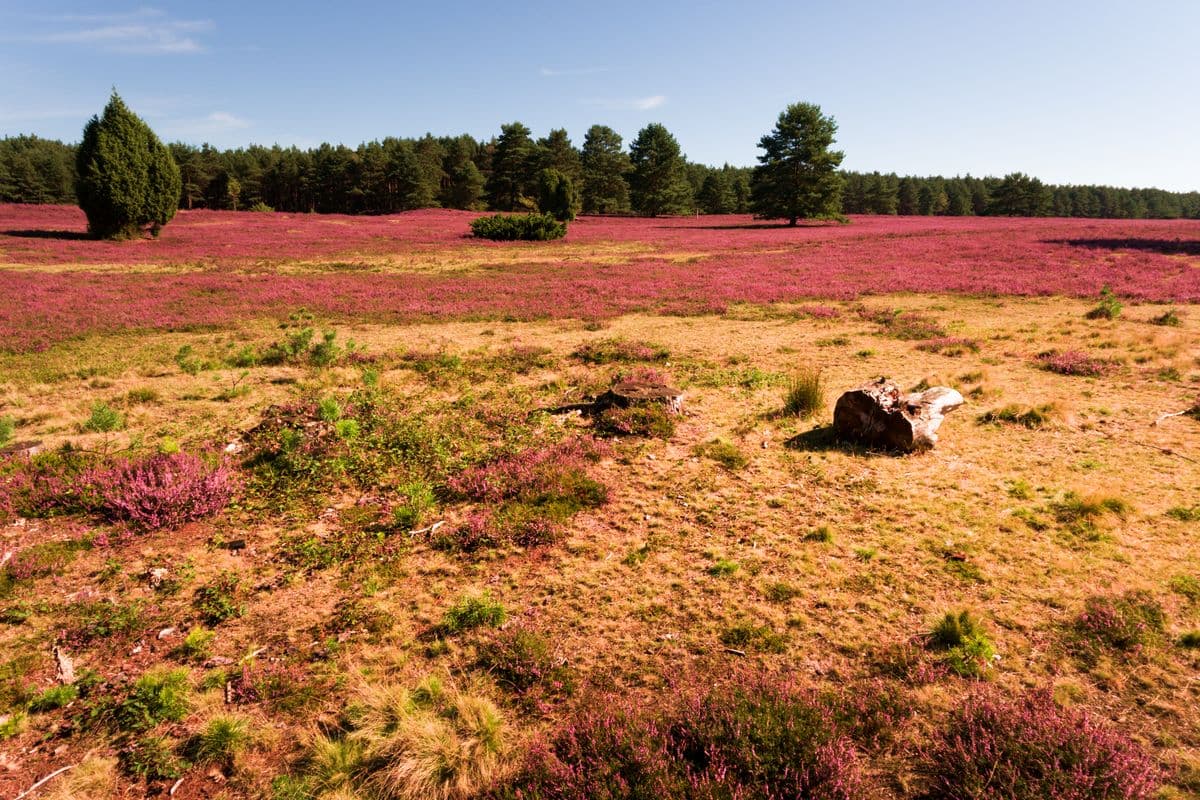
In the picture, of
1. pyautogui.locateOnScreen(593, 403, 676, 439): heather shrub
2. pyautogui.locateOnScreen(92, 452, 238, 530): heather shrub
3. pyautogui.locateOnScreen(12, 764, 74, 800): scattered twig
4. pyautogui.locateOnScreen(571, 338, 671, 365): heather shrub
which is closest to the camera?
pyautogui.locateOnScreen(12, 764, 74, 800): scattered twig

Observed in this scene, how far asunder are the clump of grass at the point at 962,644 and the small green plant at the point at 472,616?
364cm

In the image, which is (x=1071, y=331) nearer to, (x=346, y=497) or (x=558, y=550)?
(x=558, y=550)

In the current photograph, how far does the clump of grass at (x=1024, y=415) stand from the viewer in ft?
28.9

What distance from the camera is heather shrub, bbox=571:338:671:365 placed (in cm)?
1325

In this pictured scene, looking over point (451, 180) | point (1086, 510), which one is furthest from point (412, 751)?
point (451, 180)

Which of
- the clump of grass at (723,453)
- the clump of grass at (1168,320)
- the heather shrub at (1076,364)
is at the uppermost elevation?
the clump of grass at (1168,320)

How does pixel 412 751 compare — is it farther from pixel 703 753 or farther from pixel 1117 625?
pixel 1117 625

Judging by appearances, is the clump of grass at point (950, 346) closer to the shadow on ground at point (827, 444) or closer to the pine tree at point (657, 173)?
the shadow on ground at point (827, 444)

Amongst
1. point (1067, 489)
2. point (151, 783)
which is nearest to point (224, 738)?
point (151, 783)

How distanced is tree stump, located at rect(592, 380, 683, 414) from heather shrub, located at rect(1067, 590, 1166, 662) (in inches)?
234

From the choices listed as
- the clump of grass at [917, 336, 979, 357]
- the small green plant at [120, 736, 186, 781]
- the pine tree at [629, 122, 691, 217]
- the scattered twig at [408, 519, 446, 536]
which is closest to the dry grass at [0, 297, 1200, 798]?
the scattered twig at [408, 519, 446, 536]

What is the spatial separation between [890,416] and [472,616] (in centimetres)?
645

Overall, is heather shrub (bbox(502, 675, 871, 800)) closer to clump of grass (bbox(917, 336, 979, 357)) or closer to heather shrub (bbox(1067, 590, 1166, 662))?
heather shrub (bbox(1067, 590, 1166, 662))

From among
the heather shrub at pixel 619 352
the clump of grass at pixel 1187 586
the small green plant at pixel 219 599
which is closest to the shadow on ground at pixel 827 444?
the clump of grass at pixel 1187 586
